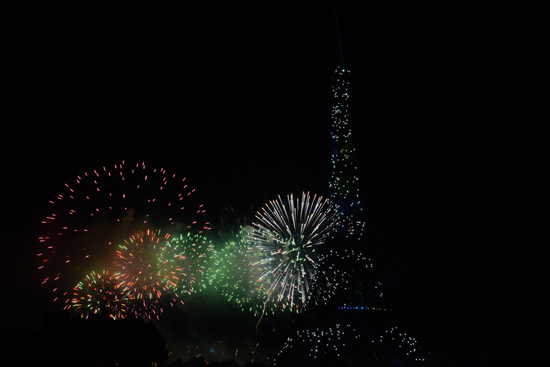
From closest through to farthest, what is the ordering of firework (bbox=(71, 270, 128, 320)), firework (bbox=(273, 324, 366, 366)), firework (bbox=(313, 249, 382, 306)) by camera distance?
firework (bbox=(71, 270, 128, 320)) → firework (bbox=(273, 324, 366, 366)) → firework (bbox=(313, 249, 382, 306))

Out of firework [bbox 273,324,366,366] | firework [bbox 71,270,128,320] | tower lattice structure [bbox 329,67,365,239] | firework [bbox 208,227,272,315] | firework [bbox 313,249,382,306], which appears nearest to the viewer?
firework [bbox 71,270,128,320]

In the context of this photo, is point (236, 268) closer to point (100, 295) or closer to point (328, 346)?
point (328, 346)

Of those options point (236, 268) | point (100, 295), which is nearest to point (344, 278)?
point (236, 268)

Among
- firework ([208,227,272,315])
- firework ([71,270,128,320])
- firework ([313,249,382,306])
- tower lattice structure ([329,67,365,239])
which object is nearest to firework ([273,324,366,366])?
firework ([313,249,382,306])

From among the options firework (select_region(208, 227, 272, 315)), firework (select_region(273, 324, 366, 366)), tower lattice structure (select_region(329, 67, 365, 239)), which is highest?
tower lattice structure (select_region(329, 67, 365, 239))

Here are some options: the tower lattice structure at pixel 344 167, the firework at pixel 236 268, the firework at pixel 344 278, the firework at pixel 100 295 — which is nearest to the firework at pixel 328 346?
the firework at pixel 344 278

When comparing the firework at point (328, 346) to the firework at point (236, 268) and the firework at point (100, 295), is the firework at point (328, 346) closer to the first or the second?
the firework at point (236, 268)

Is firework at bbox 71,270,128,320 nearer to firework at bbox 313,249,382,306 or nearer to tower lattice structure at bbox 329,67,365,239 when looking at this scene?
firework at bbox 313,249,382,306
